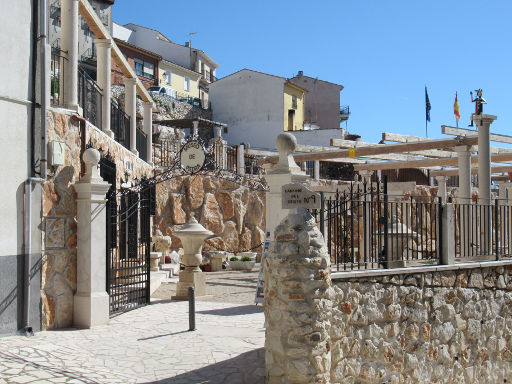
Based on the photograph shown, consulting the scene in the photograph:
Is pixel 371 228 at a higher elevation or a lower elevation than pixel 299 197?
lower

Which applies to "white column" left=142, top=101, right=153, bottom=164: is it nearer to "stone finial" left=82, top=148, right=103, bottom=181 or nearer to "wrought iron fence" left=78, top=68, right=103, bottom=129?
"wrought iron fence" left=78, top=68, right=103, bottom=129

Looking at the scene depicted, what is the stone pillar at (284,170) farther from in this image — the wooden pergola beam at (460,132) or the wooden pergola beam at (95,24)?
the wooden pergola beam at (460,132)

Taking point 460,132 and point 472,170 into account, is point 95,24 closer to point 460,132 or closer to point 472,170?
point 460,132

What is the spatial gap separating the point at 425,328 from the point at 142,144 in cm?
1186

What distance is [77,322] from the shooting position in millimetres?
8547

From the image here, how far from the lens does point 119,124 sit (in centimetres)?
1371

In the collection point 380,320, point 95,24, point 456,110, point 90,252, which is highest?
point 456,110

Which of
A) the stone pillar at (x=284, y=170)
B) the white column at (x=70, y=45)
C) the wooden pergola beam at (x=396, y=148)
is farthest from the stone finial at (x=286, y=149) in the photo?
the wooden pergola beam at (x=396, y=148)

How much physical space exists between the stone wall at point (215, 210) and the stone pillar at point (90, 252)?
37.8 feet

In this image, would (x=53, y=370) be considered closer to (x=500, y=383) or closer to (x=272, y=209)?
(x=272, y=209)

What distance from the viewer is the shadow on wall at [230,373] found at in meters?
6.16

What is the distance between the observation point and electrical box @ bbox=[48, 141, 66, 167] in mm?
8094

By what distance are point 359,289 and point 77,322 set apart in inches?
176

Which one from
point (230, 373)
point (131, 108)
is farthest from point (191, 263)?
point (131, 108)
